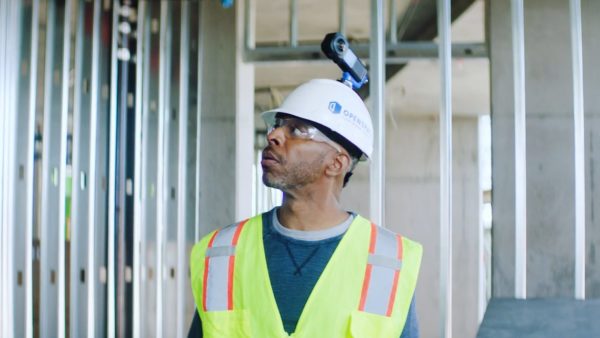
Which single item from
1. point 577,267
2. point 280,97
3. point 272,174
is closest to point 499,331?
point 272,174

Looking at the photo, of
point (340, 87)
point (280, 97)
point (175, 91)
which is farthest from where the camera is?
point (280, 97)

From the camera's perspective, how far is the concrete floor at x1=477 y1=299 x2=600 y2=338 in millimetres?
2709

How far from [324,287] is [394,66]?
611cm

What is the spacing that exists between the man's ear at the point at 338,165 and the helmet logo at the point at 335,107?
0.46 ft

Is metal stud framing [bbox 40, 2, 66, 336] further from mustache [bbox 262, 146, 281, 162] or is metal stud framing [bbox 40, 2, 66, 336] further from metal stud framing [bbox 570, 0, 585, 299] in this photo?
metal stud framing [bbox 570, 0, 585, 299]

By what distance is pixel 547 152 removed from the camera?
4.26 meters

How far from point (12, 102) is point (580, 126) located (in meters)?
3.05

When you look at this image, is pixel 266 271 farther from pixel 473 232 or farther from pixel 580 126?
pixel 473 232

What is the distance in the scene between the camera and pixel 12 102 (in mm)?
3660

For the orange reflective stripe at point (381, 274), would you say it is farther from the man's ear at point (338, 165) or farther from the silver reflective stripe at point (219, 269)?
the silver reflective stripe at point (219, 269)

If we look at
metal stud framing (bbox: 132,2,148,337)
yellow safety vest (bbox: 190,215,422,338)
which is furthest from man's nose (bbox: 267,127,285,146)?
metal stud framing (bbox: 132,2,148,337)

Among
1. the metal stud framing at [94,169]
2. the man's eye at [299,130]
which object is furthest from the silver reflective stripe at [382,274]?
the metal stud framing at [94,169]

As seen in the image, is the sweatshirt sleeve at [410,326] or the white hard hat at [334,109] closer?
the sweatshirt sleeve at [410,326]

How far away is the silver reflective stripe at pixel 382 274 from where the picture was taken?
80.7 inches
